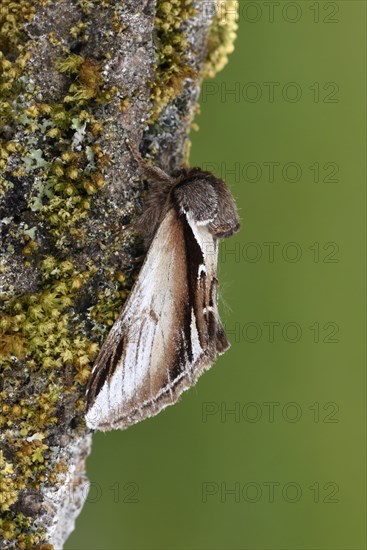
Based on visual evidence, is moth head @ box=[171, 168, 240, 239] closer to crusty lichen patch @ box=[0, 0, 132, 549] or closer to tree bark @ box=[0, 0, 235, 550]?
tree bark @ box=[0, 0, 235, 550]

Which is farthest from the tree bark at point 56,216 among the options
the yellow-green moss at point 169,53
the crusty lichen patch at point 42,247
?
the yellow-green moss at point 169,53

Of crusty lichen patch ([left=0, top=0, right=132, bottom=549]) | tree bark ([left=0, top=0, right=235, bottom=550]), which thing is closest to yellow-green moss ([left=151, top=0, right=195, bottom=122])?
tree bark ([left=0, top=0, right=235, bottom=550])

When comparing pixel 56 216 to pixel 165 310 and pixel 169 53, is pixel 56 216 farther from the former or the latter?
pixel 169 53

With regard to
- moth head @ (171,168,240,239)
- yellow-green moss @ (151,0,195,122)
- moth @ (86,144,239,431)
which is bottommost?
moth @ (86,144,239,431)

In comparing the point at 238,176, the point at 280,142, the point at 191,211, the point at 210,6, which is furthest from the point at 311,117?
the point at 191,211

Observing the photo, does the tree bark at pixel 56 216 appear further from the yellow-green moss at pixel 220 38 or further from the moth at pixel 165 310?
the yellow-green moss at pixel 220 38

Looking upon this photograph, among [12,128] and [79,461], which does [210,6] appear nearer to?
[12,128]

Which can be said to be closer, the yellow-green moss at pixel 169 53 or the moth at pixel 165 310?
the moth at pixel 165 310
